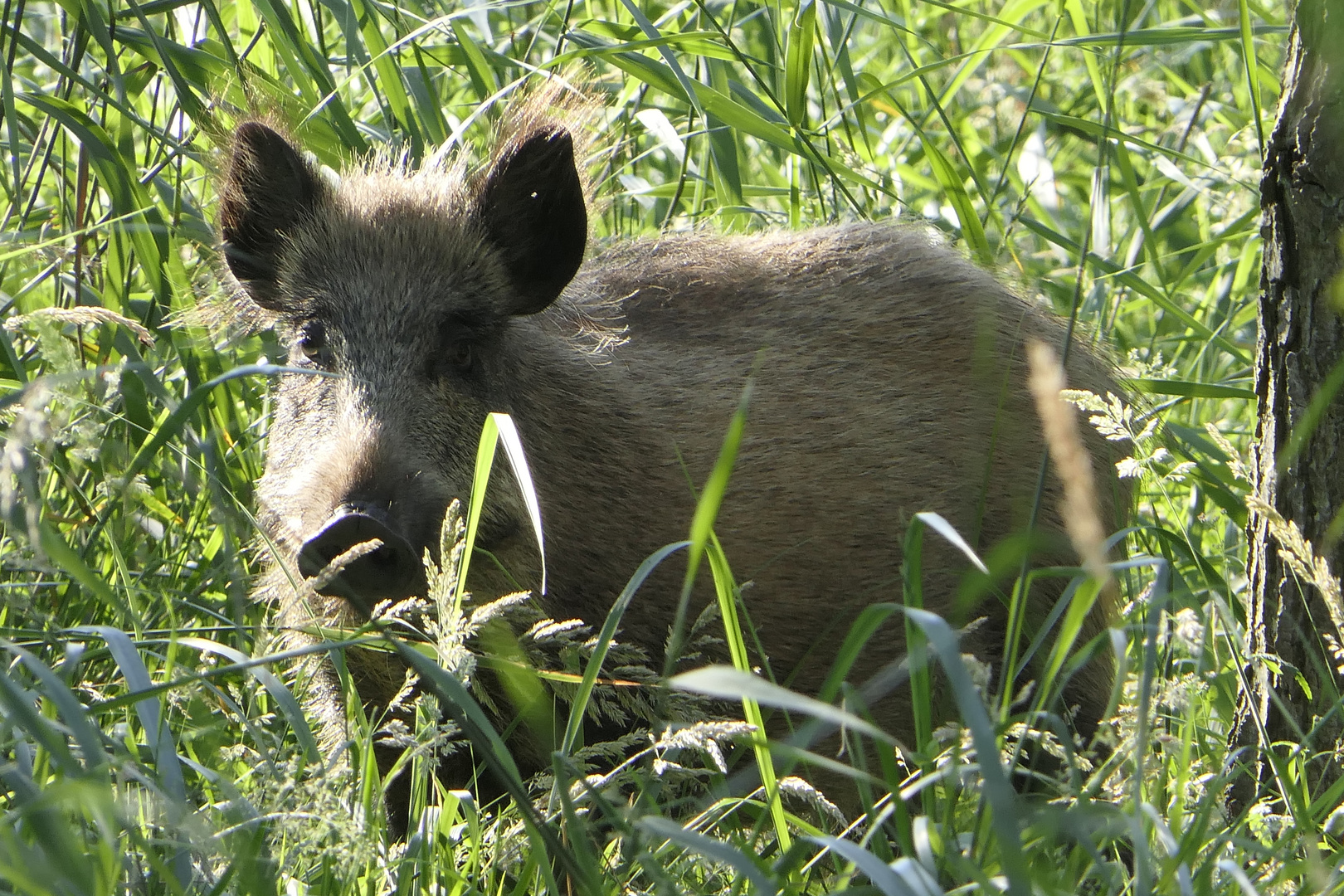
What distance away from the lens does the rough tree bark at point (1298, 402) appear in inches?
91.1

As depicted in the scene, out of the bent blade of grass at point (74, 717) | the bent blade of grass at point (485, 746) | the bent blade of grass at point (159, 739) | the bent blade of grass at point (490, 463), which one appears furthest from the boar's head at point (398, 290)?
the bent blade of grass at point (74, 717)

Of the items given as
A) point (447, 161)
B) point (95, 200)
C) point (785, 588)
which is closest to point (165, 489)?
point (95, 200)

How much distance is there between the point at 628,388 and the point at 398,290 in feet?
2.19

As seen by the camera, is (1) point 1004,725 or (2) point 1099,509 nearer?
(1) point 1004,725

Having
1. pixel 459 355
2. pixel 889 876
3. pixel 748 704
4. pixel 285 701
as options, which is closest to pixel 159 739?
pixel 285 701

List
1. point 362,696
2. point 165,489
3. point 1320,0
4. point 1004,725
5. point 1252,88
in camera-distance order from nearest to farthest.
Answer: point 1004,725 → point 1320,0 → point 1252,88 → point 362,696 → point 165,489

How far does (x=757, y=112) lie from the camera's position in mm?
3627

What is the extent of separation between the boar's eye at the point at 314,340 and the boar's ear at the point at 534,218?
0.42 metres

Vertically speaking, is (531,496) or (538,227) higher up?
(538,227)

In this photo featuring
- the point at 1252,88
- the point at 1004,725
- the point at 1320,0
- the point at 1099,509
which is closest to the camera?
the point at 1004,725

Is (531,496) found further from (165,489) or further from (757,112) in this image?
(165,489)

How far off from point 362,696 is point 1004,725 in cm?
191

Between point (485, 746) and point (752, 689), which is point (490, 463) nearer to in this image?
point (485, 746)

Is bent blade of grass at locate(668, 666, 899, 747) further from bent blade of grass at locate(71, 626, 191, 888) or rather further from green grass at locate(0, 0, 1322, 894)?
bent blade of grass at locate(71, 626, 191, 888)
